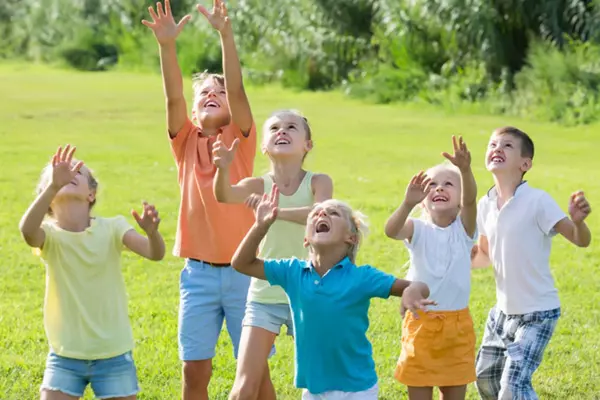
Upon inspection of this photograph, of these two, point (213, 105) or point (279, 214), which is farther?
point (213, 105)

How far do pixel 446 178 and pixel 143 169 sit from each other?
10280 millimetres

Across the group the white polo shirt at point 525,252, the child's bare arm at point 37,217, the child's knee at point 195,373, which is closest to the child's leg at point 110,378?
the child's bare arm at point 37,217

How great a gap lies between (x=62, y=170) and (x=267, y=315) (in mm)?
1129

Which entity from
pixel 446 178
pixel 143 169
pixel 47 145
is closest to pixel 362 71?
pixel 47 145

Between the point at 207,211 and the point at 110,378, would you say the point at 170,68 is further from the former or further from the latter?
the point at 110,378

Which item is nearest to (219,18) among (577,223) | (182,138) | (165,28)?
(165,28)

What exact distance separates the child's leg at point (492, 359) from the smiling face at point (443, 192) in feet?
1.72

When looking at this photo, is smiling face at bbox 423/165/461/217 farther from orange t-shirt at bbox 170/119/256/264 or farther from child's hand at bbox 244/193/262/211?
child's hand at bbox 244/193/262/211

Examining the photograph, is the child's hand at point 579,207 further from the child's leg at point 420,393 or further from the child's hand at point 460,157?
the child's leg at point 420,393

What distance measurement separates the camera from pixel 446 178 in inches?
226

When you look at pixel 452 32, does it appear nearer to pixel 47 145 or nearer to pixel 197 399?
pixel 47 145

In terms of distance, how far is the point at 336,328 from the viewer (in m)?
→ 4.80

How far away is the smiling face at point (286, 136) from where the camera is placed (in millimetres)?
5586

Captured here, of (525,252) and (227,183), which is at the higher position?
(227,183)
